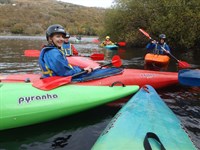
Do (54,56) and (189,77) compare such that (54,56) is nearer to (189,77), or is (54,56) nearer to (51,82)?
(51,82)

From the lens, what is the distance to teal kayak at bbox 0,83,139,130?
3988mm

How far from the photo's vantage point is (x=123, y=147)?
9.14 feet

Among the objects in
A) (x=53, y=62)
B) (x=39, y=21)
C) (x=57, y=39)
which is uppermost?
(x=39, y=21)

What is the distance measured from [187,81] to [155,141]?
3.87m

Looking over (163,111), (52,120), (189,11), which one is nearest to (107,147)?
(163,111)

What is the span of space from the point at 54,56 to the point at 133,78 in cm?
200

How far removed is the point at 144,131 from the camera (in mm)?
3209

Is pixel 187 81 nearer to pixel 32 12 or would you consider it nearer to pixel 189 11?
pixel 189 11

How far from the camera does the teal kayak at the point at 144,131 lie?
2848 millimetres

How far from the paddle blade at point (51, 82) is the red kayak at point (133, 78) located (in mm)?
666

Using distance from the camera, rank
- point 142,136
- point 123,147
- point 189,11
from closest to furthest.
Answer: point 123,147 < point 142,136 < point 189,11

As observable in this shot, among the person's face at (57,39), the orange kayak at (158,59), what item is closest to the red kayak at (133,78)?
the person's face at (57,39)

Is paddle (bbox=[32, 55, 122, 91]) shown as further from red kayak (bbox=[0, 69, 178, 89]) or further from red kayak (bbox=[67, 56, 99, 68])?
red kayak (bbox=[67, 56, 99, 68])

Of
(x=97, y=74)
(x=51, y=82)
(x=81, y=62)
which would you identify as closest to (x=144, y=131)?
(x=51, y=82)
